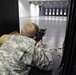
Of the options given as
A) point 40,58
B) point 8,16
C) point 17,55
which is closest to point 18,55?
point 17,55

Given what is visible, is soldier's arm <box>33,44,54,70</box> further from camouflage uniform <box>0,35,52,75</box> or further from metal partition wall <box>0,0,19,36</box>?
metal partition wall <box>0,0,19,36</box>

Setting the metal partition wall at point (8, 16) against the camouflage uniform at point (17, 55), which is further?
the metal partition wall at point (8, 16)

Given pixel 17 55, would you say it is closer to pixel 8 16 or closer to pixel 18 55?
pixel 18 55

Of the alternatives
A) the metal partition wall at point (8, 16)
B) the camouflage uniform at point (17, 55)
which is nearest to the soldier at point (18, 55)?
the camouflage uniform at point (17, 55)

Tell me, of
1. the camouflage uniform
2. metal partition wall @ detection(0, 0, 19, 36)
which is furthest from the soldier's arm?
metal partition wall @ detection(0, 0, 19, 36)

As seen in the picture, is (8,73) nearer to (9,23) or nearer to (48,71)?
(48,71)

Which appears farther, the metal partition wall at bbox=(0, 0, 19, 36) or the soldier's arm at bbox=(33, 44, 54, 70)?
the metal partition wall at bbox=(0, 0, 19, 36)

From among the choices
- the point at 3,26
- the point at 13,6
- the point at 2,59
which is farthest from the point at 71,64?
the point at 13,6

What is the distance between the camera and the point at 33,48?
1.22 meters

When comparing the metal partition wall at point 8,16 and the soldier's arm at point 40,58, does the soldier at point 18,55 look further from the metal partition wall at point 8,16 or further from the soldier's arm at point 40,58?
the metal partition wall at point 8,16

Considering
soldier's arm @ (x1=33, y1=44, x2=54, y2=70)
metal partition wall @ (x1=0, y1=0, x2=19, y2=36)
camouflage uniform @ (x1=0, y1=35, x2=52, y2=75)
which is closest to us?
camouflage uniform @ (x1=0, y1=35, x2=52, y2=75)

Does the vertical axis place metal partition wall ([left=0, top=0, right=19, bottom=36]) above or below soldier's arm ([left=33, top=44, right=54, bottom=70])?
above

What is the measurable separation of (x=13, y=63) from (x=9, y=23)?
1187 millimetres

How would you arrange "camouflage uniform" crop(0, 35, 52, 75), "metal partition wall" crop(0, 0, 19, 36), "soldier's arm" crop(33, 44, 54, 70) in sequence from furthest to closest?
1. "metal partition wall" crop(0, 0, 19, 36)
2. "soldier's arm" crop(33, 44, 54, 70)
3. "camouflage uniform" crop(0, 35, 52, 75)
